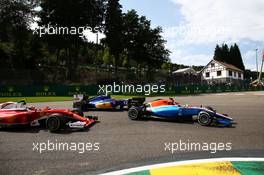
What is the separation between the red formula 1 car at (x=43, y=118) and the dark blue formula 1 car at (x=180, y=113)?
1.90 meters

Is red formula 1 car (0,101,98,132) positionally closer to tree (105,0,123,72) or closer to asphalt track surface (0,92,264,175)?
asphalt track surface (0,92,264,175)

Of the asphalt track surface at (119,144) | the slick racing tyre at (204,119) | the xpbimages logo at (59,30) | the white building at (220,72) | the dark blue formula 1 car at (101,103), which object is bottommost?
the asphalt track surface at (119,144)

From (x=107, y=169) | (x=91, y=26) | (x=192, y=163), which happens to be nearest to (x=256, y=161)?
(x=192, y=163)

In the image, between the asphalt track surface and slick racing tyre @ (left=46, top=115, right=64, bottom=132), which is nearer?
the asphalt track surface

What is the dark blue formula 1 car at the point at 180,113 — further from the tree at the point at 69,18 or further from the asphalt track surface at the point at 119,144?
the tree at the point at 69,18

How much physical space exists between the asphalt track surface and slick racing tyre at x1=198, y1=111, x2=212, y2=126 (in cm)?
22

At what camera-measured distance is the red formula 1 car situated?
26.3ft

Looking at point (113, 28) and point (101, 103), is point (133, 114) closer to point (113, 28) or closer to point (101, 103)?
point (101, 103)

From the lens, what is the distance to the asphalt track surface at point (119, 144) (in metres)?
5.03

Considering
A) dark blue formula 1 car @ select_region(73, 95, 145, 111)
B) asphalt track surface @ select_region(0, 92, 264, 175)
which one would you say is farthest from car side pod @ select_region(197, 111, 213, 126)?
dark blue formula 1 car @ select_region(73, 95, 145, 111)

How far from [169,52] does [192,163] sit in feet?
161

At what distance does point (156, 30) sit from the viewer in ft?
171

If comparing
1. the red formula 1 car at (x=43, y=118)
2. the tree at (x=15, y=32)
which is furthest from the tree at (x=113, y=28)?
the red formula 1 car at (x=43, y=118)

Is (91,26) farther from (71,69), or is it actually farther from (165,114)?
(165,114)
